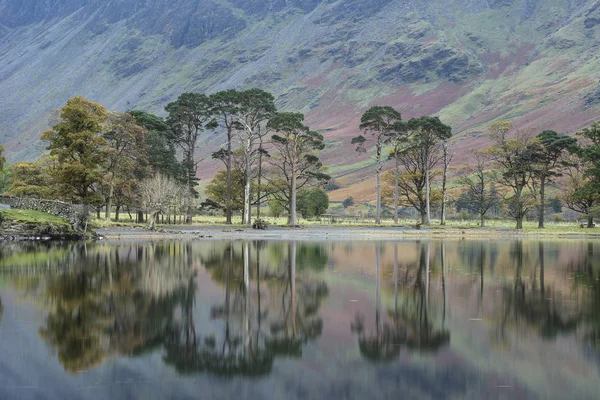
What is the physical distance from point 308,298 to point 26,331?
337 inches

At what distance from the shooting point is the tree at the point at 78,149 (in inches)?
2422

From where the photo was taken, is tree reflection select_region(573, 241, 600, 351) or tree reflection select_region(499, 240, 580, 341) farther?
tree reflection select_region(499, 240, 580, 341)

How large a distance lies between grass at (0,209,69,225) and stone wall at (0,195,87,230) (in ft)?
2.33

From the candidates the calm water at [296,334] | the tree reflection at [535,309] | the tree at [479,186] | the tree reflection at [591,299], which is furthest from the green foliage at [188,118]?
the tree reflection at [535,309]

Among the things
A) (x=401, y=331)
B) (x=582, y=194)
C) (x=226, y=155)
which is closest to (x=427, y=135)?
(x=582, y=194)

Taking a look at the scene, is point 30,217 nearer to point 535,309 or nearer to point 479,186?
point 535,309

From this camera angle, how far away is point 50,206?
53.2 meters

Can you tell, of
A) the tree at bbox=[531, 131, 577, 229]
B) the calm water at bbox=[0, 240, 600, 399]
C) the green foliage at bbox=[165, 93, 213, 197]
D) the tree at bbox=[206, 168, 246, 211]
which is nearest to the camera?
the calm water at bbox=[0, 240, 600, 399]

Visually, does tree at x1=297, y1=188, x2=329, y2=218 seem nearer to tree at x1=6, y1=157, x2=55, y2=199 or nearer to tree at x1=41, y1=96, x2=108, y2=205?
tree at x1=6, y1=157, x2=55, y2=199

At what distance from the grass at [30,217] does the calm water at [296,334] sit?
24.7 meters

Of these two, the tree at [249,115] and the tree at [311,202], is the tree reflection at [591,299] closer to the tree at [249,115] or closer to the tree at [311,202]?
the tree at [249,115]

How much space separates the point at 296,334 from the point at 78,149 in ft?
180

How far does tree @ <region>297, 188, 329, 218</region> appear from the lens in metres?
105

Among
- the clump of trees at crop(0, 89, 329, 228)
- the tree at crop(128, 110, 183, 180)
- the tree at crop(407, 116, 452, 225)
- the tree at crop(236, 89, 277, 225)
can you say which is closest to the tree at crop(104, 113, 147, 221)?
the clump of trees at crop(0, 89, 329, 228)
